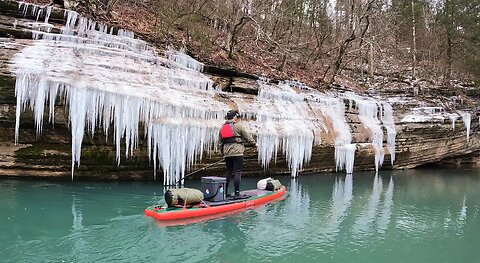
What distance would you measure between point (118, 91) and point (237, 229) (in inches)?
197

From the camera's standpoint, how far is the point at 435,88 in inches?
786

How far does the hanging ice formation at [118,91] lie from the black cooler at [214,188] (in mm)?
3002

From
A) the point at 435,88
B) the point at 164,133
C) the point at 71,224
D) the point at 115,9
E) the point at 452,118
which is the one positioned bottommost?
the point at 71,224

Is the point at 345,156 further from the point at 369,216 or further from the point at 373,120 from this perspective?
the point at 369,216

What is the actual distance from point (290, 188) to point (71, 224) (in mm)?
6863

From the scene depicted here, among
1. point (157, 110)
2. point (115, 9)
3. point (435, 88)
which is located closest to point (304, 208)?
point (157, 110)

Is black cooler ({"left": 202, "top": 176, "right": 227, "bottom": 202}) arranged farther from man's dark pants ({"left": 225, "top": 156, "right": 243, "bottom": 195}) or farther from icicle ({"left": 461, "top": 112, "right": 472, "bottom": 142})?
icicle ({"left": 461, "top": 112, "right": 472, "bottom": 142})

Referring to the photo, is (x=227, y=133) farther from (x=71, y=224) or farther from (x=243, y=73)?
(x=243, y=73)

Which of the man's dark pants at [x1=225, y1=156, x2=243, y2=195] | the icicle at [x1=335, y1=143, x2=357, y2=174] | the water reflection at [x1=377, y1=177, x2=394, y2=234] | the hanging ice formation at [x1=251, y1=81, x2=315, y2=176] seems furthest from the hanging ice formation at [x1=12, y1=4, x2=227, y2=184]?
the icicle at [x1=335, y1=143, x2=357, y2=174]

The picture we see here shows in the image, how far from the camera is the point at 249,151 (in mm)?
12719

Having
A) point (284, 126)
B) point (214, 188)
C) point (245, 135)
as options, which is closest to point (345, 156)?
point (284, 126)

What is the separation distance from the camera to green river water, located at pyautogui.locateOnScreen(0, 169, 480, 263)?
18.4 ft

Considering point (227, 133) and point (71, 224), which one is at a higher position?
point (227, 133)

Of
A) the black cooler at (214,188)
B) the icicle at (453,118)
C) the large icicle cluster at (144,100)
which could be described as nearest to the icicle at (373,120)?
the large icicle cluster at (144,100)
